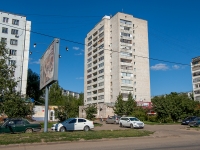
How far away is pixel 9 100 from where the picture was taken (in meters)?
19.3

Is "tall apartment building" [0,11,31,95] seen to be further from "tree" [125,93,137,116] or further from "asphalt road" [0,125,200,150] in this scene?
"asphalt road" [0,125,200,150]

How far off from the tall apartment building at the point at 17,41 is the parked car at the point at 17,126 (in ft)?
110

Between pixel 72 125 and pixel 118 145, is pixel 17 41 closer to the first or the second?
pixel 72 125

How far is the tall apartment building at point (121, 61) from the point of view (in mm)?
76188

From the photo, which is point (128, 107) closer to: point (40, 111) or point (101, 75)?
point (40, 111)

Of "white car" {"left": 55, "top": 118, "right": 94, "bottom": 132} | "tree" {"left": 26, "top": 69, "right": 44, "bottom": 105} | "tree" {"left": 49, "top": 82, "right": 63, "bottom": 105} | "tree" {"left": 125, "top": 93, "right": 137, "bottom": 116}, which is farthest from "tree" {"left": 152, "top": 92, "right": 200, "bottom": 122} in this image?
"tree" {"left": 26, "top": 69, "right": 44, "bottom": 105}

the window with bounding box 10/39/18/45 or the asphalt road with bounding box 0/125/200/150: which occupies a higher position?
the window with bounding box 10/39/18/45

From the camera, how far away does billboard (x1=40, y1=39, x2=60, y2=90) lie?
55.8 ft

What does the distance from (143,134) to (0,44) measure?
1450 cm

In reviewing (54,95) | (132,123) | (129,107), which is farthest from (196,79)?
(132,123)

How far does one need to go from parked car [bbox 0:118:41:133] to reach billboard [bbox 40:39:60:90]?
4.01 meters

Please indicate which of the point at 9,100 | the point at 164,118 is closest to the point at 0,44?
the point at 9,100

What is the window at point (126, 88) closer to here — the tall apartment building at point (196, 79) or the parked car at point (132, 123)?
the tall apartment building at point (196, 79)

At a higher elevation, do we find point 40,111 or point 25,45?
point 25,45
